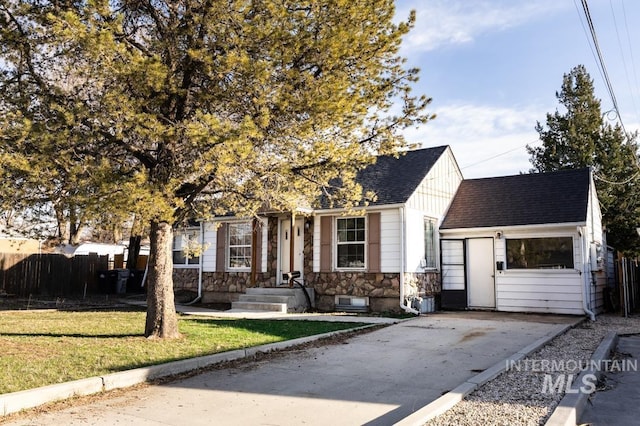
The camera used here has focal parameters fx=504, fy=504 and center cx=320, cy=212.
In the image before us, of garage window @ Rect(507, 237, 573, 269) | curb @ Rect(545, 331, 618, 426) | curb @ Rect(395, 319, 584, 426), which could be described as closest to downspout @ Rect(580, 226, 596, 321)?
garage window @ Rect(507, 237, 573, 269)

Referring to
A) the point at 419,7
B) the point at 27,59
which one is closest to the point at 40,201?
the point at 27,59

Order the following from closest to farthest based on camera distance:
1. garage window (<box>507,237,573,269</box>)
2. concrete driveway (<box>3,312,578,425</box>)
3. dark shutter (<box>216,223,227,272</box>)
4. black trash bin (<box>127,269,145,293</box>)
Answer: concrete driveway (<box>3,312,578,425</box>) < garage window (<box>507,237,573,269</box>) < dark shutter (<box>216,223,227,272</box>) < black trash bin (<box>127,269,145,293</box>)

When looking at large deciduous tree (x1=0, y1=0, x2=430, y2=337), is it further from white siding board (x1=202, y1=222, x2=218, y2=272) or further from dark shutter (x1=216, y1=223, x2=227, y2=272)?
white siding board (x1=202, y1=222, x2=218, y2=272)

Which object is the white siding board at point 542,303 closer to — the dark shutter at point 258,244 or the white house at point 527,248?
the white house at point 527,248

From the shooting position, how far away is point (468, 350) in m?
8.02

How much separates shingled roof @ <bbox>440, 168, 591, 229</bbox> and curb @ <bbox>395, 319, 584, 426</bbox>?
596 cm

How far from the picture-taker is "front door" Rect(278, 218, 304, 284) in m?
15.2

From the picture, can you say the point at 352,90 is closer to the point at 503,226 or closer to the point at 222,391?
the point at 222,391

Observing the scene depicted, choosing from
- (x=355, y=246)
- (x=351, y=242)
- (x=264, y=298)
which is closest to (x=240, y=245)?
(x=264, y=298)

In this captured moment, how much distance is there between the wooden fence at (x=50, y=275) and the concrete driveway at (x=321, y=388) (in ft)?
47.8

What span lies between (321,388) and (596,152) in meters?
24.4

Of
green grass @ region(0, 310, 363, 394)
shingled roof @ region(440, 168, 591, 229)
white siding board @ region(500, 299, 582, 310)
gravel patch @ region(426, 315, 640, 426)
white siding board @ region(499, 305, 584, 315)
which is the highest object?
shingled roof @ region(440, 168, 591, 229)

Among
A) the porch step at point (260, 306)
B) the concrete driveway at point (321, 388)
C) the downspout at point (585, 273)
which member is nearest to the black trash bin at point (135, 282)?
the porch step at point (260, 306)

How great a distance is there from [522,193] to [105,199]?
12255 millimetres
